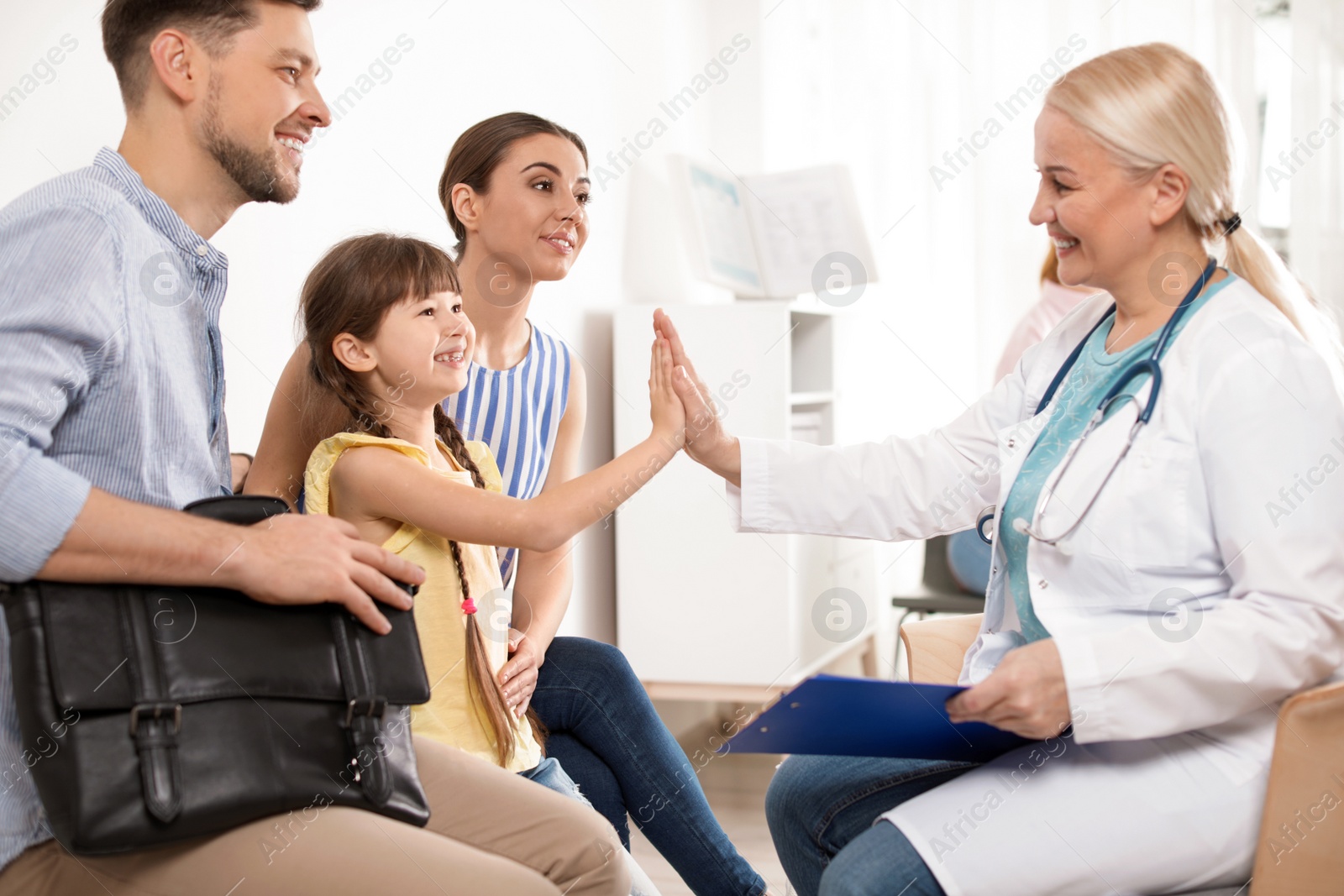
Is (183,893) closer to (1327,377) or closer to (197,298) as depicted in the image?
(197,298)

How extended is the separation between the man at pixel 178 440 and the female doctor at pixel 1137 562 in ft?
1.39

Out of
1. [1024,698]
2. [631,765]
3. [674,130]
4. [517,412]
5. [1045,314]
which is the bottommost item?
[631,765]

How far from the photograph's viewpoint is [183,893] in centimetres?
103

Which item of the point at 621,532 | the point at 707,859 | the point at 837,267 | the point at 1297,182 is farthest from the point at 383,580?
the point at 1297,182

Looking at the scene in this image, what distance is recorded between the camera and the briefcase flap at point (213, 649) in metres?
0.98

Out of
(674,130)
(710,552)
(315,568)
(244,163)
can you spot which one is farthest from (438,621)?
(674,130)

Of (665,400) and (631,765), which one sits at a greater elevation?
(665,400)

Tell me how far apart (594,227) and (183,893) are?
2.46 metres

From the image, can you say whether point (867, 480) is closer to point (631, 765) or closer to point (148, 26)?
point (631, 765)

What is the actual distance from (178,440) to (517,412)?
848 mm

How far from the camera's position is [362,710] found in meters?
1.12

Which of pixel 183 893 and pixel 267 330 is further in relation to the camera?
pixel 267 330

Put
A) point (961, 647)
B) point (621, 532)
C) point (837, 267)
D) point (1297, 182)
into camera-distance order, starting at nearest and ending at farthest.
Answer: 1. point (961, 647)
2. point (621, 532)
3. point (837, 267)
4. point (1297, 182)

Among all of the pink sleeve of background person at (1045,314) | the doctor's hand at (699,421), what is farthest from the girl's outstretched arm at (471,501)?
the pink sleeve of background person at (1045,314)
